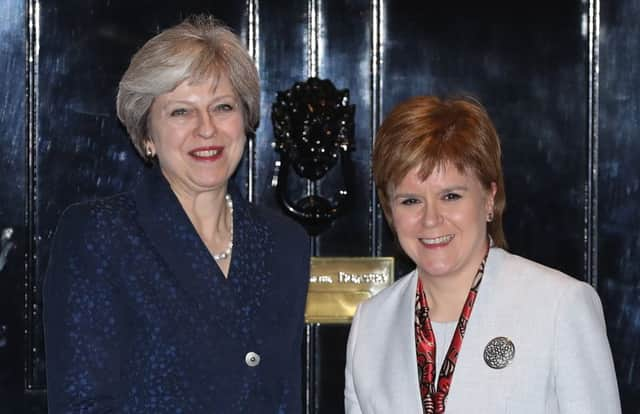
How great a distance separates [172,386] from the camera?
1908 millimetres

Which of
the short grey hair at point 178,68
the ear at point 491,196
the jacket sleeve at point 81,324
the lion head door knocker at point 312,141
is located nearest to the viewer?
the jacket sleeve at point 81,324

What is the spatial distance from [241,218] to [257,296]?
0.17 meters

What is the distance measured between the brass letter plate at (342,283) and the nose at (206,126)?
37.5 inches

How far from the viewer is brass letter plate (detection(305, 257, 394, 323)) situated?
290 centimetres

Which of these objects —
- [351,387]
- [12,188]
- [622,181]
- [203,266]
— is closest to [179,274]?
[203,266]

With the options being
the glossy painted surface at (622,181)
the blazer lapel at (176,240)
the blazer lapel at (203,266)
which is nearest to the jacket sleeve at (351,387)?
the blazer lapel at (203,266)

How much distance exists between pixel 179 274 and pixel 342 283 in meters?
0.98

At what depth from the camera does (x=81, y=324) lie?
1.86 m

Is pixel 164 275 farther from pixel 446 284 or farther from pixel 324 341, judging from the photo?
pixel 324 341

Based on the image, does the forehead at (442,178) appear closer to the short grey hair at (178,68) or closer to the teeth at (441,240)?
the teeth at (441,240)

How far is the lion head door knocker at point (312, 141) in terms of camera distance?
2820 millimetres

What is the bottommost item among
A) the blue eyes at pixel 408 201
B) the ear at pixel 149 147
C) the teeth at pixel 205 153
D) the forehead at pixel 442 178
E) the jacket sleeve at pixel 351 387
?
the jacket sleeve at pixel 351 387

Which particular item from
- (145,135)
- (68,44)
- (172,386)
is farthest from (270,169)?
(172,386)

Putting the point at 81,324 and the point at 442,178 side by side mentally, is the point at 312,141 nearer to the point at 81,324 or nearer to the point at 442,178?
the point at 442,178
